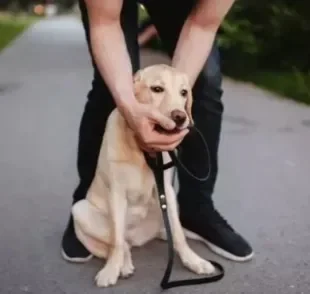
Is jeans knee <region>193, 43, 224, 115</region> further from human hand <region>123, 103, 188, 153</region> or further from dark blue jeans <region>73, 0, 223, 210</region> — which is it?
human hand <region>123, 103, 188, 153</region>

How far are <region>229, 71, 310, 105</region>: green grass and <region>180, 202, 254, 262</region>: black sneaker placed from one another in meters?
1.84

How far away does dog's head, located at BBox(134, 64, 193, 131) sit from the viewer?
123 cm

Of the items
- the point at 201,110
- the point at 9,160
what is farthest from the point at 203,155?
the point at 9,160

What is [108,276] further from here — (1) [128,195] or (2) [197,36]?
(2) [197,36]

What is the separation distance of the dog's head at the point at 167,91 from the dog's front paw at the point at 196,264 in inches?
11.0

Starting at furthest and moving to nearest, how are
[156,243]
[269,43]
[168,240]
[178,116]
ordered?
[269,43]
[156,243]
[168,240]
[178,116]

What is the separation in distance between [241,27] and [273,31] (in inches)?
7.3

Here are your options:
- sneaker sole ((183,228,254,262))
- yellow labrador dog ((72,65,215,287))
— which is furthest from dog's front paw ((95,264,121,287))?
sneaker sole ((183,228,254,262))

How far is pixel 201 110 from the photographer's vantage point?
4.81 ft

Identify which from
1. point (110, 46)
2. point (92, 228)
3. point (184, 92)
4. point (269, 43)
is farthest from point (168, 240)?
point (269, 43)

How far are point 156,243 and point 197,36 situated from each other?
47cm

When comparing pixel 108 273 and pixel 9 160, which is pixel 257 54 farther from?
pixel 108 273

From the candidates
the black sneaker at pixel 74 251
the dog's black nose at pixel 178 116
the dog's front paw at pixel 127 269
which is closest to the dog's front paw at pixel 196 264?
the dog's front paw at pixel 127 269

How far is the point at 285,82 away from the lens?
11.7ft
